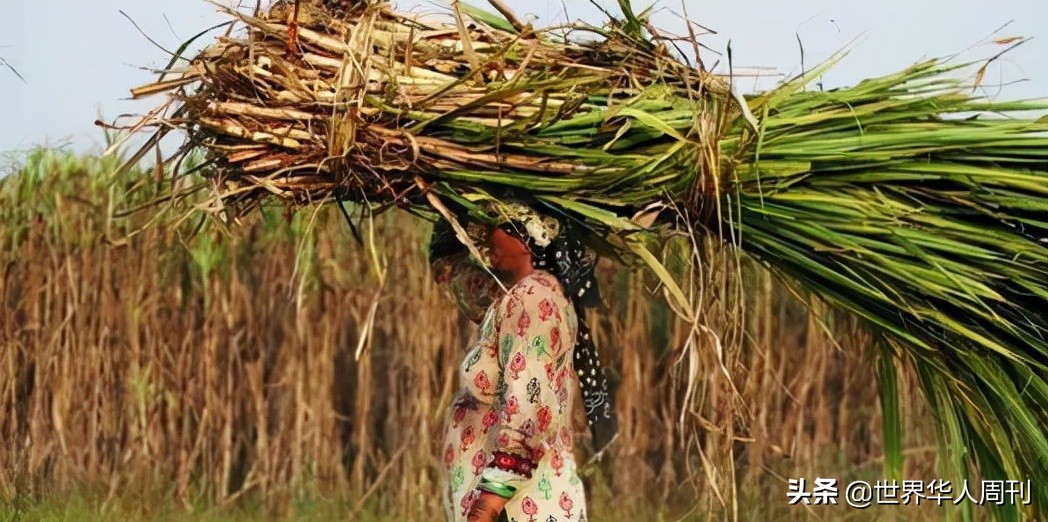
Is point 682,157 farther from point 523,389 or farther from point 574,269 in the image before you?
point 523,389

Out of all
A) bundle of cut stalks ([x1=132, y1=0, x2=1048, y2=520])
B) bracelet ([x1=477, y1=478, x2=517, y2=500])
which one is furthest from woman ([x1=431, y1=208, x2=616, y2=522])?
bundle of cut stalks ([x1=132, y1=0, x2=1048, y2=520])

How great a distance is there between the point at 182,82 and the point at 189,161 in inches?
8.7

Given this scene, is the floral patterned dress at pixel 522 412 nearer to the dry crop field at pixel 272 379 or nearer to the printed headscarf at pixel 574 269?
the printed headscarf at pixel 574 269

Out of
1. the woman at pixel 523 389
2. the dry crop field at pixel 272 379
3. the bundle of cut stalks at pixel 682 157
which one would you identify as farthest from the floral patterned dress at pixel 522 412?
the dry crop field at pixel 272 379

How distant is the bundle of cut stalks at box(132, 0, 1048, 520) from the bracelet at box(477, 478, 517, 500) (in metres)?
0.50

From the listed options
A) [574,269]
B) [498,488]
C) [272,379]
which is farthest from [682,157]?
[272,379]

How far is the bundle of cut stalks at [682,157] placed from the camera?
2.62 metres

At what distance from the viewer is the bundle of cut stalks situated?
103 inches

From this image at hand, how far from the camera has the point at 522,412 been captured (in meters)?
2.58

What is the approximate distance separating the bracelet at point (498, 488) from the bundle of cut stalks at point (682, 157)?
50 centimetres

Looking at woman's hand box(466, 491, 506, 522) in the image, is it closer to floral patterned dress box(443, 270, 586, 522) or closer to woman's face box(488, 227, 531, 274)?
floral patterned dress box(443, 270, 586, 522)

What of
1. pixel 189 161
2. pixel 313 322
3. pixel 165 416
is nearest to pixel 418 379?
pixel 313 322

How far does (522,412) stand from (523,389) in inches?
1.7

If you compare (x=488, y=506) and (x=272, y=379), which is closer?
(x=488, y=506)
